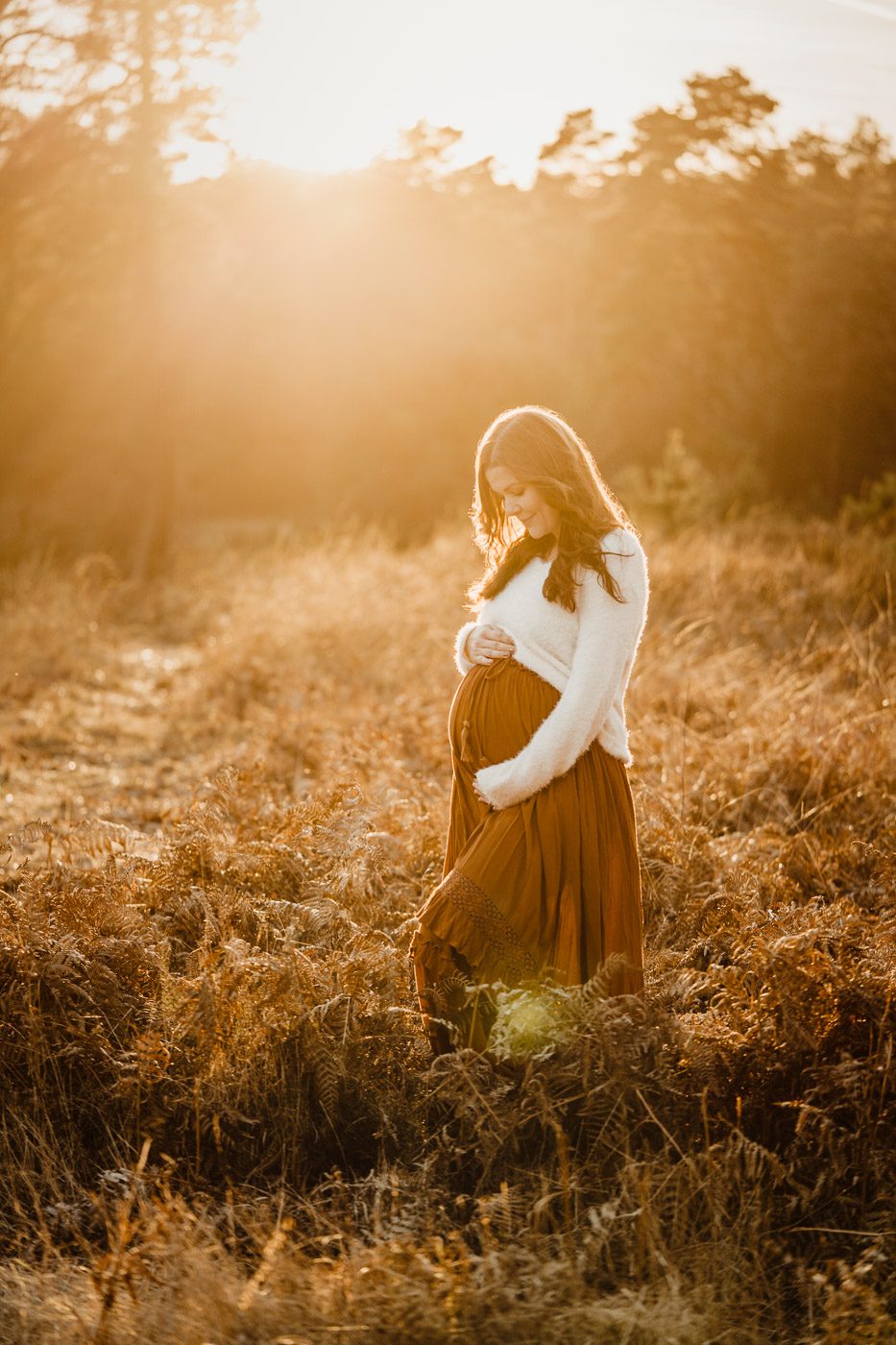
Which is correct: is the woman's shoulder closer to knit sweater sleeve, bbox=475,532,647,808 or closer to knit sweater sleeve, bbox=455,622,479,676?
knit sweater sleeve, bbox=475,532,647,808

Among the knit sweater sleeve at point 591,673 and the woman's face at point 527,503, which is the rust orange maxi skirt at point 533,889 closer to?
the knit sweater sleeve at point 591,673

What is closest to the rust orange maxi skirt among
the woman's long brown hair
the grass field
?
the grass field

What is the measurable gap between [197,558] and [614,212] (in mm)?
20392

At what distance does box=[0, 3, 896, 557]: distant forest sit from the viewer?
88.4 ft

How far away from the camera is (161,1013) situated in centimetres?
337

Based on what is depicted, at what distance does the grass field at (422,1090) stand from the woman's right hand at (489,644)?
2.99ft

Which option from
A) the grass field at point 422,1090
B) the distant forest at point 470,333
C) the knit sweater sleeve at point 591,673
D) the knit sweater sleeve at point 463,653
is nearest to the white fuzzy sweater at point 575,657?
the knit sweater sleeve at point 591,673

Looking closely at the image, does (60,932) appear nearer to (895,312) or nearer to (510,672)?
(510,672)

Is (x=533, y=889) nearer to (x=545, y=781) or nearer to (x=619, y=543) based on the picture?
(x=545, y=781)

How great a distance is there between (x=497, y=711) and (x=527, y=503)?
569 millimetres

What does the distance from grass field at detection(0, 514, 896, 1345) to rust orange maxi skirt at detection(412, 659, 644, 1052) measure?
6.1 inches

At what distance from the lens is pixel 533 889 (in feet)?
9.97

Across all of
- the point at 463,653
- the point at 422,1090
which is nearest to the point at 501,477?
the point at 463,653

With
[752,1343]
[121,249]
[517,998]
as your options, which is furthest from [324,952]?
[121,249]
